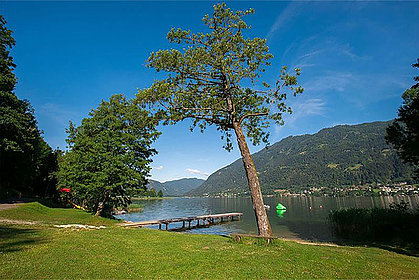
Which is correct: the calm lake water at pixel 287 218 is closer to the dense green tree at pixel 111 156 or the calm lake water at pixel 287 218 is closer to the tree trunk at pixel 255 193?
the dense green tree at pixel 111 156

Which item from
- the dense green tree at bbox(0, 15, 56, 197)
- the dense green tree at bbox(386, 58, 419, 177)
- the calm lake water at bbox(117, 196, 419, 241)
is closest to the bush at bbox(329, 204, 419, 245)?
the calm lake water at bbox(117, 196, 419, 241)

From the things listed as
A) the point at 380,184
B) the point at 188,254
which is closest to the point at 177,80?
the point at 188,254

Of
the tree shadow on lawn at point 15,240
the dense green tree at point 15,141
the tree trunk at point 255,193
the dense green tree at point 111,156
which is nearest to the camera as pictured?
the tree shadow on lawn at point 15,240

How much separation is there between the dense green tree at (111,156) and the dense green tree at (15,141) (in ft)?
29.1

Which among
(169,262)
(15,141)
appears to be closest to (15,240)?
(169,262)

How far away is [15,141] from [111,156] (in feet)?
64.4

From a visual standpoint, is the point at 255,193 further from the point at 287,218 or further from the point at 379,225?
the point at 287,218

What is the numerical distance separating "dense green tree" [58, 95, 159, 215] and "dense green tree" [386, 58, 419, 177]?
26.6 metres

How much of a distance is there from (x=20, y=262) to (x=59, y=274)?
2202mm

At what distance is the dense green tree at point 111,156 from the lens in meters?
27.0

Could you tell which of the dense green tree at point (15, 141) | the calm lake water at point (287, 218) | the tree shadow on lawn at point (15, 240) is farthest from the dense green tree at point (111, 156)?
the calm lake water at point (287, 218)

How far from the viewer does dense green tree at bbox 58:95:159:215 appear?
27.0 m

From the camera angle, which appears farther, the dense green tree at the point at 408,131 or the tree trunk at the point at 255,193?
the dense green tree at the point at 408,131

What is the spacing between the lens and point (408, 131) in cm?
2409
